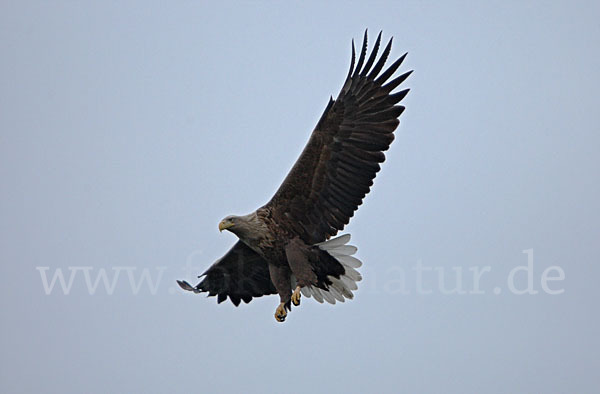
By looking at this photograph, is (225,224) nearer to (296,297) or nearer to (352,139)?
(296,297)

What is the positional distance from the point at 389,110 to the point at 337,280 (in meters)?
1.77

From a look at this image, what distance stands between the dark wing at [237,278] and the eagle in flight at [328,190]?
645 millimetres

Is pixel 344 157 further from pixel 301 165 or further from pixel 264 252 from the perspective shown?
pixel 264 252

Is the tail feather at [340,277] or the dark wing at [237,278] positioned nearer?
the tail feather at [340,277]

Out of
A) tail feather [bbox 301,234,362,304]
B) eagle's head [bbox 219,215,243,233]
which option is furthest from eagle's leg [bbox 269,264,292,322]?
eagle's head [bbox 219,215,243,233]

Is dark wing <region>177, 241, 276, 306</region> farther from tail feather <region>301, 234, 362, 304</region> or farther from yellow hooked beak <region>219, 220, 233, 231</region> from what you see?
yellow hooked beak <region>219, 220, 233, 231</region>

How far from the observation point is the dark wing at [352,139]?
9547mm

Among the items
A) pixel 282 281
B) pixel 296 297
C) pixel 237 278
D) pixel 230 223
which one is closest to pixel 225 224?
pixel 230 223

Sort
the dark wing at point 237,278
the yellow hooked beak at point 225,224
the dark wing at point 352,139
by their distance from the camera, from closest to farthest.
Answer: the dark wing at point 352,139 < the yellow hooked beak at point 225,224 < the dark wing at point 237,278

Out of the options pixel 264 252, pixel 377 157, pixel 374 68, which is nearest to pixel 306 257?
pixel 264 252

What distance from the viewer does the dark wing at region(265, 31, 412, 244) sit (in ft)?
31.3

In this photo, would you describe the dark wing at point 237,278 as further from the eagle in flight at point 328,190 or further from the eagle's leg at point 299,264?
the eagle's leg at point 299,264

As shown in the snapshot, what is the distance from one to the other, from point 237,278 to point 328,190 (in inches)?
68.7

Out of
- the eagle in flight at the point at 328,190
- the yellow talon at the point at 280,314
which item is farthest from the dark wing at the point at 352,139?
the yellow talon at the point at 280,314
